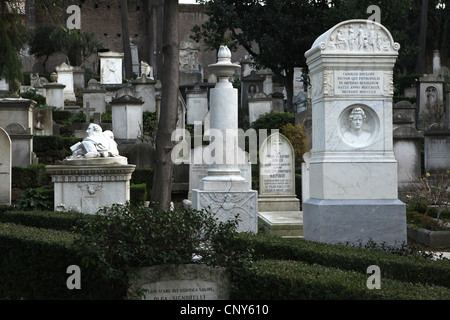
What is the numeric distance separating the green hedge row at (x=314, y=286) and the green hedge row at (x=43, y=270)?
43.7 inches

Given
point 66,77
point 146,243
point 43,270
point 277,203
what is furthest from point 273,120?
point 146,243

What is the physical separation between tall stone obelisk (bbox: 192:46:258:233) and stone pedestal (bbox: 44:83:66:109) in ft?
54.6

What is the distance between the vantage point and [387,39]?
309 inches

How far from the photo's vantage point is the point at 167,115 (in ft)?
33.8

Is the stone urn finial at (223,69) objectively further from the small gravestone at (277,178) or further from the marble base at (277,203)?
the marble base at (277,203)

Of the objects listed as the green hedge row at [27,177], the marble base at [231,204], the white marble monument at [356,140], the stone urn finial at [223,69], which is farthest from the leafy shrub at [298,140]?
the white marble monument at [356,140]

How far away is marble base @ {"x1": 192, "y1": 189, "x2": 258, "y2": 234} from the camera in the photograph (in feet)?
28.7

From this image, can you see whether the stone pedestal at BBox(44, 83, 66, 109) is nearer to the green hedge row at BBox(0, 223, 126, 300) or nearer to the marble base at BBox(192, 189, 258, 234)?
the marble base at BBox(192, 189, 258, 234)

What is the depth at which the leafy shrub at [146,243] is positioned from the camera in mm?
4844

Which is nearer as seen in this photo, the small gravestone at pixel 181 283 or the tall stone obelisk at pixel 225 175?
the small gravestone at pixel 181 283

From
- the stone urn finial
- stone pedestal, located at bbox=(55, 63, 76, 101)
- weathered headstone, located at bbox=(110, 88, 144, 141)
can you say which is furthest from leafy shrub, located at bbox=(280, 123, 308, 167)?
stone pedestal, located at bbox=(55, 63, 76, 101)

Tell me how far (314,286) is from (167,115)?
6.21m

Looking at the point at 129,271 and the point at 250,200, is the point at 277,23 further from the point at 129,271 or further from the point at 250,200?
the point at 129,271

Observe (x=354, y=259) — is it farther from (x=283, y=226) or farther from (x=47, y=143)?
(x=47, y=143)
